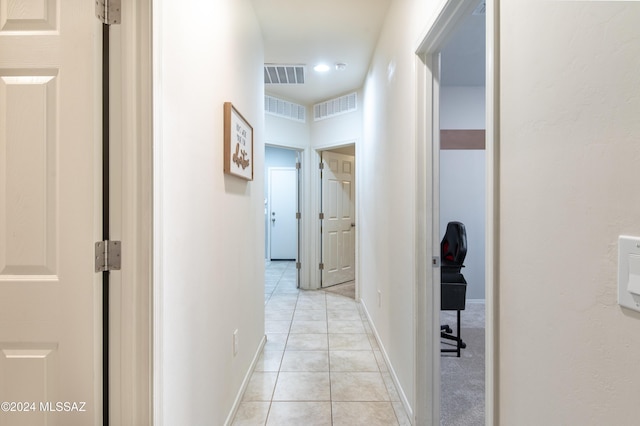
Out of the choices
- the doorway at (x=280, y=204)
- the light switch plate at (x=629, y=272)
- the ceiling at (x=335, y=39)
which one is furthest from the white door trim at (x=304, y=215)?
the light switch plate at (x=629, y=272)

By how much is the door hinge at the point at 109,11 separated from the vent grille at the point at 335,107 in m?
3.25

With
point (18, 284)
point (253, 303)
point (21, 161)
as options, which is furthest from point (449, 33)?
point (253, 303)

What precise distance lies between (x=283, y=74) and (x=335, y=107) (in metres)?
0.98

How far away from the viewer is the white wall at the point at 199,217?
1021 mm

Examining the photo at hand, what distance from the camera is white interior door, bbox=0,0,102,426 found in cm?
91

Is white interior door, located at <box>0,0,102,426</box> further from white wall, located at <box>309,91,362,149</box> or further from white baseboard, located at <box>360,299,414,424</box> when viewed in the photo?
white wall, located at <box>309,91,362,149</box>

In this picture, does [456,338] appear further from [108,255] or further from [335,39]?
[335,39]

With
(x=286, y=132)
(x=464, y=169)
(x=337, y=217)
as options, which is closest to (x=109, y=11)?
(x=286, y=132)

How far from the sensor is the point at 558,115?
0.68 m

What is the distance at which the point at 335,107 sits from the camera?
4.19 metres

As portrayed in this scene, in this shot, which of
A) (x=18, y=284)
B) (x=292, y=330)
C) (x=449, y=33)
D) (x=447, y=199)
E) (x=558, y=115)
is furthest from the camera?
(x=447, y=199)

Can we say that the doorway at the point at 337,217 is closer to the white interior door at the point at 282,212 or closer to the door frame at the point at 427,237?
the white interior door at the point at 282,212

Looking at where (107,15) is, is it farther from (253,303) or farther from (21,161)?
(253,303)

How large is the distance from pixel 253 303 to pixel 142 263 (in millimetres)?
1474
